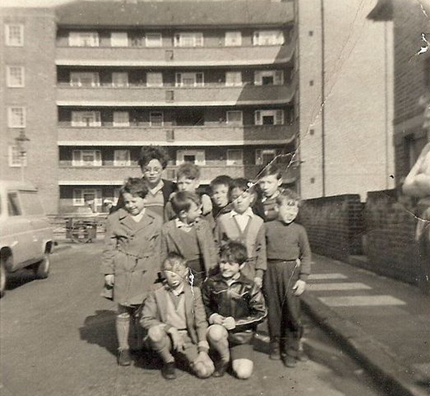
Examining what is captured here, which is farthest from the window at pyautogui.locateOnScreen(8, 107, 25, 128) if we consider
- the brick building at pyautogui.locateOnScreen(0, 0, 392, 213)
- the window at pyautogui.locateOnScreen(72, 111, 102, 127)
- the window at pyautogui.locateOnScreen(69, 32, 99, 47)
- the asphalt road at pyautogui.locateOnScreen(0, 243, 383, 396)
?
the asphalt road at pyautogui.locateOnScreen(0, 243, 383, 396)

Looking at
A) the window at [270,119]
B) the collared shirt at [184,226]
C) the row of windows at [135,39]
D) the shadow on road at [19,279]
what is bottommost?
the shadow on road at [19,279]

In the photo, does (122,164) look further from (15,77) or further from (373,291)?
(373,291)

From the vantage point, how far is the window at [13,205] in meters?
8.18

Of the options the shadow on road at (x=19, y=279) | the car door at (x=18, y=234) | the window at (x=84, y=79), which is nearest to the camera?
the car door at (x=18, y=234)

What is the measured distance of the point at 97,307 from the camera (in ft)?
21.9

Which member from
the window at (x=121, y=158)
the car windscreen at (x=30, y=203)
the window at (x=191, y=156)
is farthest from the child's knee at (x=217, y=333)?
the window at (x=121, y=158)

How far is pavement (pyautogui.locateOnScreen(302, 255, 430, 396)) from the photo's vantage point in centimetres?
313

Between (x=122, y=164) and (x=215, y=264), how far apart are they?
30.1 m

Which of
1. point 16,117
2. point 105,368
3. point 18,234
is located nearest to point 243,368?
point 105,368

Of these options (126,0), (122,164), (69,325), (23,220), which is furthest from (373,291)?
(122,164)

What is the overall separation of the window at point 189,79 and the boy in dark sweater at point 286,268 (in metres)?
29.2

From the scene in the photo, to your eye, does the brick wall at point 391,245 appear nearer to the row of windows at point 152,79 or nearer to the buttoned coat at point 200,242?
the buttoned coat at point 200,242

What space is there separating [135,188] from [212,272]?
2.96 feet

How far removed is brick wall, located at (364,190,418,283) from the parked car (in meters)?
5.35
